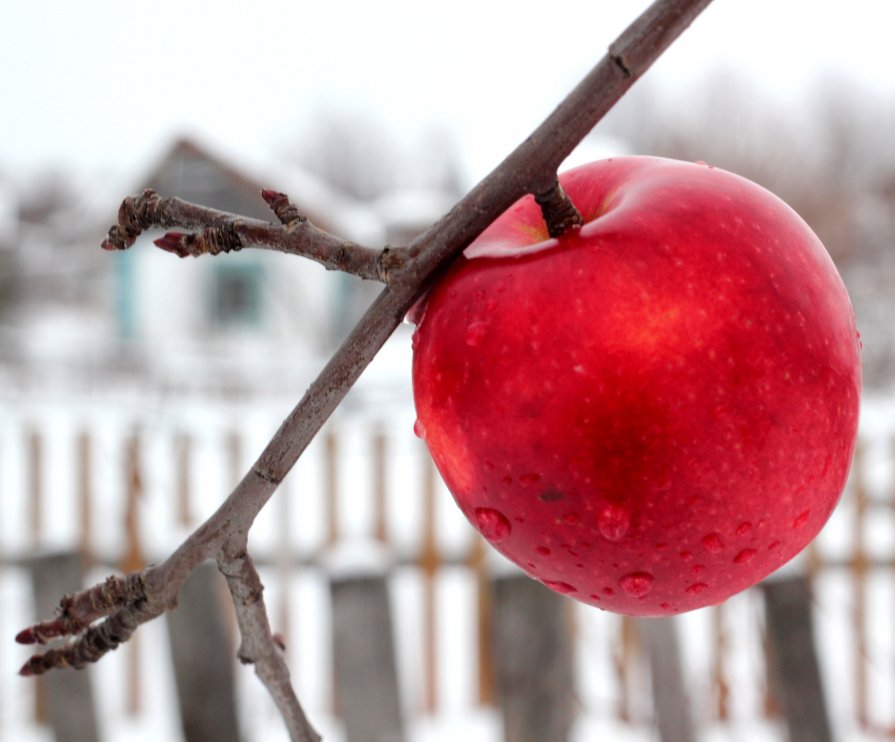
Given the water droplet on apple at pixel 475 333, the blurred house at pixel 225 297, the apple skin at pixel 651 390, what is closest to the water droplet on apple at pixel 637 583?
the apple skin at pixel 651 390

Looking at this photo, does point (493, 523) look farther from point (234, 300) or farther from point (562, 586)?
point (234, 300)

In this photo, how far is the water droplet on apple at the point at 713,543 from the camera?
310 mm

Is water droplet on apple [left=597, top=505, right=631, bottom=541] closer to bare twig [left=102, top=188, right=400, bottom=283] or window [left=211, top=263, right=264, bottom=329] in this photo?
bare twig [left=102, top=188, right=400, bottom=283]

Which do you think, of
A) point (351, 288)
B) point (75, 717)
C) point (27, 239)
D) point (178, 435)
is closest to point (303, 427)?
point (75, 717)

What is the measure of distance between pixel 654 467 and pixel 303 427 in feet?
0.42

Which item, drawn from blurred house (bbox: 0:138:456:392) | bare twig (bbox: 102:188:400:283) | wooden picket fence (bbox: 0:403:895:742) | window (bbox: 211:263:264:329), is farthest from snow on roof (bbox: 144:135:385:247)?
bare twig (bbox: 102:188:400:283)

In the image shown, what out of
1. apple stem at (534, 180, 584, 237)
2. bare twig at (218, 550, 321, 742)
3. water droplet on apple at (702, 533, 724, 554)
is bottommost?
bare twig at (218, 550, 321, 742)

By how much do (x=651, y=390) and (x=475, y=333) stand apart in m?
0.07

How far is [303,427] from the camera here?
29 centimetres

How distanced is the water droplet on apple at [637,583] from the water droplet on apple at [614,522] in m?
0.02

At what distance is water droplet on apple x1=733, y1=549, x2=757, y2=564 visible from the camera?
0.32m

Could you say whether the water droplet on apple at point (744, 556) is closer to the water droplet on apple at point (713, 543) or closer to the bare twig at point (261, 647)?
the water droplet on apple at point (713, 543)

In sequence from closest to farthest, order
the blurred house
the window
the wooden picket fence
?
the wooden picket fence, the blurred house, the window

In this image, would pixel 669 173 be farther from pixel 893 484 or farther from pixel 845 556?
pixel 893 484
